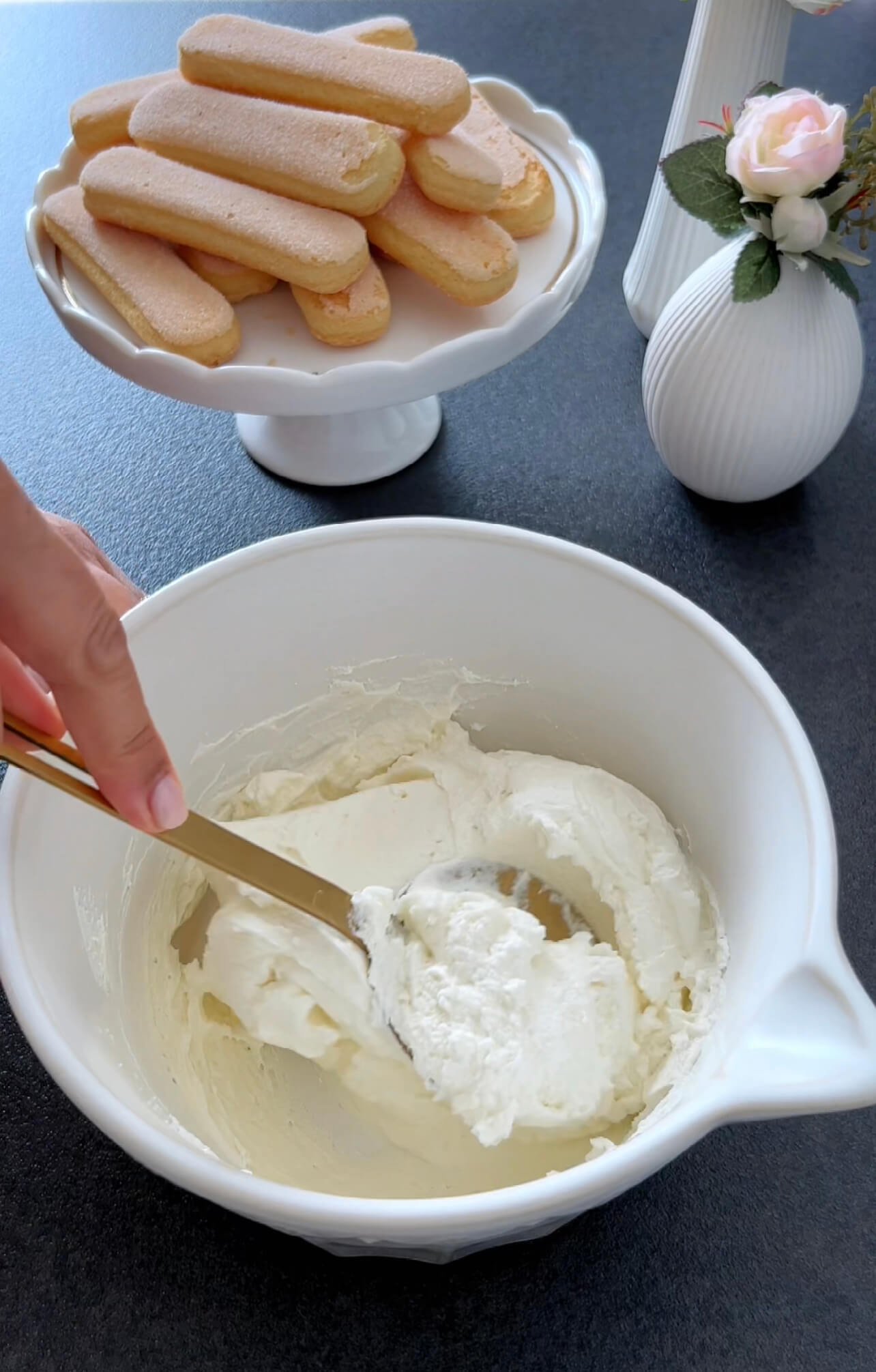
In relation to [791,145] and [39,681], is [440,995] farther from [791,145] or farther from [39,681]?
[791,145]

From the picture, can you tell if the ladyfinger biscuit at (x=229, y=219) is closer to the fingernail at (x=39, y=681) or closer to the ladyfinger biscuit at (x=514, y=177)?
the ladyfinger biscuit at (x=514, y=177)

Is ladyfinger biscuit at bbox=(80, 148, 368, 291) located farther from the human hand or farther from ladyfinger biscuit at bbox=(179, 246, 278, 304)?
the human hand

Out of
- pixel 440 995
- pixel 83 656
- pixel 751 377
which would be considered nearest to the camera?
pixel 83 656

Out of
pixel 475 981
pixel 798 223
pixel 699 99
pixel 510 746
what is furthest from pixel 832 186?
pixel 475 981

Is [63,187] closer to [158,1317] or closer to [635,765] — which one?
[635,765]

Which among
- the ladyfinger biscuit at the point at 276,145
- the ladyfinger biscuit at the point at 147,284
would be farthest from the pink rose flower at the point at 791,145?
the ladyfinger biscuit at the point at 147,284

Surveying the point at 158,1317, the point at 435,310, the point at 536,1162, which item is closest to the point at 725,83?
the point at 435,310
